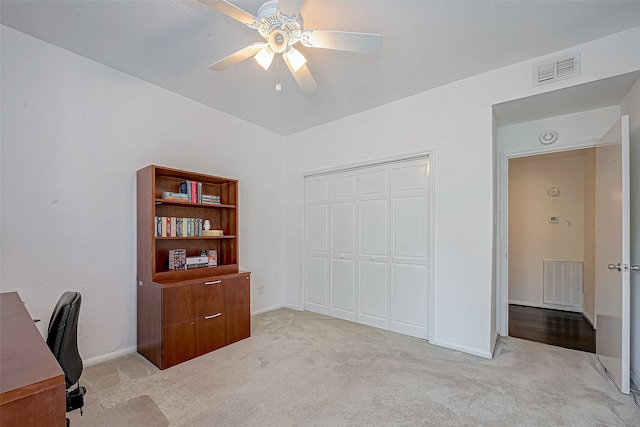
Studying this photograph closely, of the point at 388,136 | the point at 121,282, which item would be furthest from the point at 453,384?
the point at 121,282

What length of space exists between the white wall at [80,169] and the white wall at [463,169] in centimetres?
252

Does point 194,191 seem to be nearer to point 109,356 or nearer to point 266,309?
point 109,356

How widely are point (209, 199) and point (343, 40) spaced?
85.6 inches

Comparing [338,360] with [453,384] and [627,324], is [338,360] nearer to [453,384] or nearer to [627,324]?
[453,384]

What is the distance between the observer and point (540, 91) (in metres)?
2.48

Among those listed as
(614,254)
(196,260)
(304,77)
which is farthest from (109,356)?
(614,254)

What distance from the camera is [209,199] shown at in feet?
10.5

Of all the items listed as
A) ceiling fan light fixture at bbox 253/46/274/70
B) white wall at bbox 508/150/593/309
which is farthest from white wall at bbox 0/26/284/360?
white wall at bbox 508/150/593/309

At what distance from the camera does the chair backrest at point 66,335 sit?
1.34 metres

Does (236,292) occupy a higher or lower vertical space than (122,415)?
higher

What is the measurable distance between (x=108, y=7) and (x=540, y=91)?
11.0 feet

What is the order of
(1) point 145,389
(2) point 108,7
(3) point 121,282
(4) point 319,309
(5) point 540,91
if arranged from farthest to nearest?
1. (4) point 319,309
2. (3) point 121,282
3. (5) point 540,91
4. (1) point 145,389
5. (2) point 108,7

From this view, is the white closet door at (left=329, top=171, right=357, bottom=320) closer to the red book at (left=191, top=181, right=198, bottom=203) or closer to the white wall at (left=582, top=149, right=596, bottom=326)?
the red book at (left=191, top=181, right=198, bottom=203)

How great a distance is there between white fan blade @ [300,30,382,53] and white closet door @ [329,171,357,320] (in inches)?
80.7
